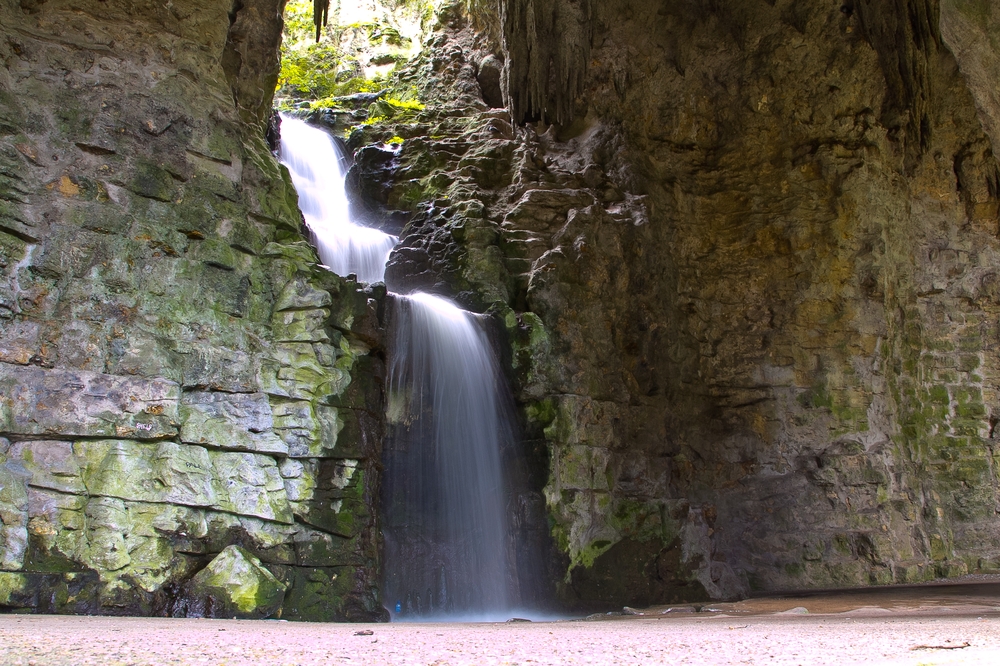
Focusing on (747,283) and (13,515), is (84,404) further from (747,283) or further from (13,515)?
(747,283)

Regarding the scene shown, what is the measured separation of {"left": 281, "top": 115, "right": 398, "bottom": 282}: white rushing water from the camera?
36.6 feet

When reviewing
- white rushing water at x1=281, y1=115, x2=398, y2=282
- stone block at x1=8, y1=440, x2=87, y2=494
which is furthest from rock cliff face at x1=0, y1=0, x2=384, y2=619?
white rushing water at x1=281, y1=115, x2=398, y2=282

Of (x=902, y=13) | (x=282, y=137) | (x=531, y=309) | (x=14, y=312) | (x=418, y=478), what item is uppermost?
(x=902, y=13)

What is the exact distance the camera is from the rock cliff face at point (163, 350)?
600 cm

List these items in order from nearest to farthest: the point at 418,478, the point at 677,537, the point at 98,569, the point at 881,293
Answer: the point at 98,569 < the point at 418,478 < the point at 677,537 < the point at 881,293

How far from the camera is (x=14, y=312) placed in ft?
20.1

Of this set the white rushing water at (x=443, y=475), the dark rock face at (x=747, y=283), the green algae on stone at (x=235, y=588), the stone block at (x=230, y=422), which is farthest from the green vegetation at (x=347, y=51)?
the green algae on stone at (x=235, y=588)

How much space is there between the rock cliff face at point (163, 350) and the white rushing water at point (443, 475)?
1.17 metres

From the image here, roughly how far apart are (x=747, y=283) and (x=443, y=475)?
5.65 m

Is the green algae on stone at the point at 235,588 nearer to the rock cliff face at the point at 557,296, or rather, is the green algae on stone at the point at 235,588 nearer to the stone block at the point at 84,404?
the rock cliff face at the point at 557,296

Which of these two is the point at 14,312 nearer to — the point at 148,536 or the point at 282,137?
the point at 148,536

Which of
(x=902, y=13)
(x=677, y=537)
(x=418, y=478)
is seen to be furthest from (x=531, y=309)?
(x=902, y=13)

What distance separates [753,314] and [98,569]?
9099 mm

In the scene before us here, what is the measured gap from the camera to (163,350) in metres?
6.69
